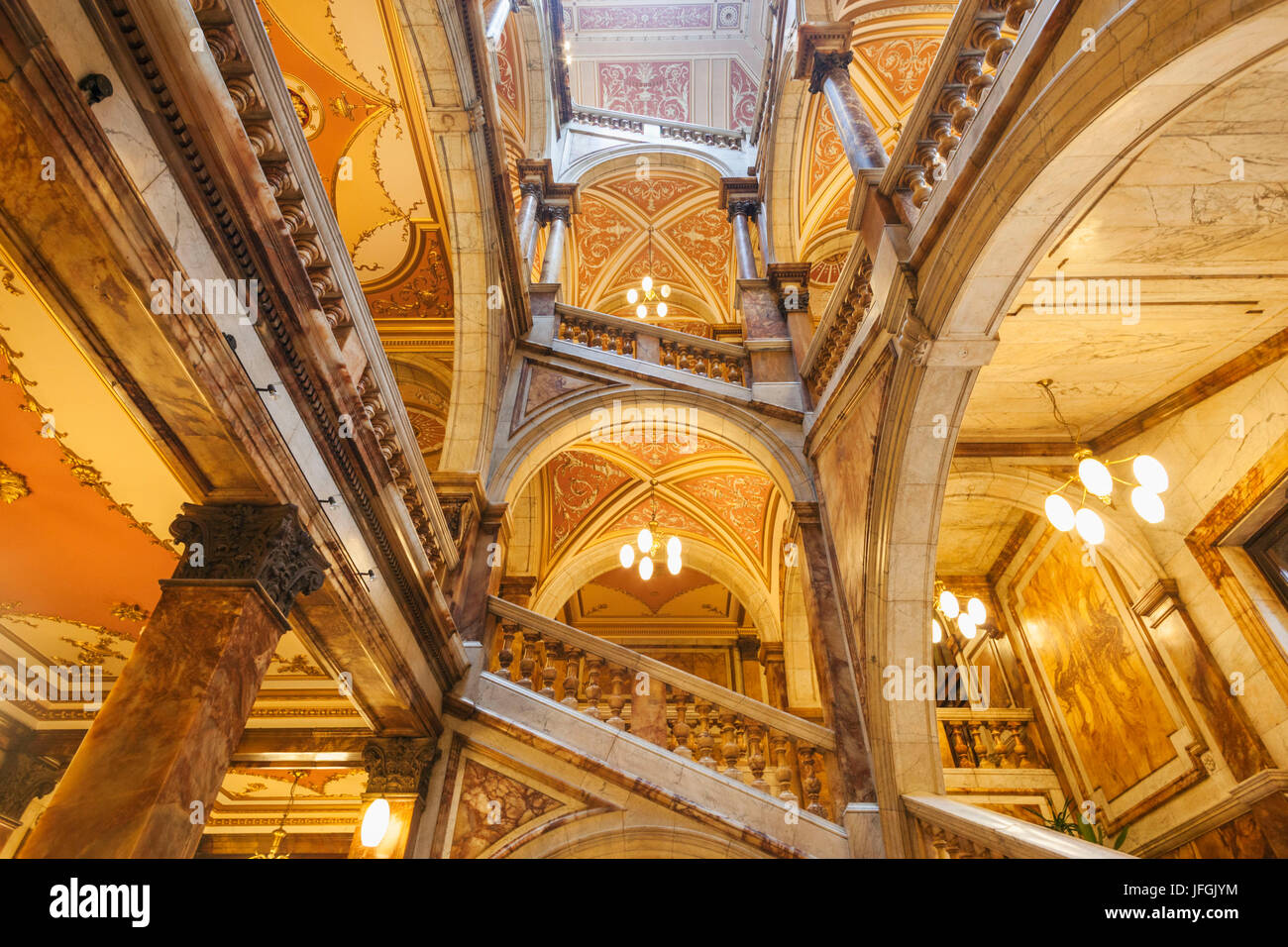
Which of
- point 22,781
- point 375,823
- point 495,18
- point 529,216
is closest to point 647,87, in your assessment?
point 529,216

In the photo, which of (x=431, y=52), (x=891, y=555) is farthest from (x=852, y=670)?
(x=431, y=52)

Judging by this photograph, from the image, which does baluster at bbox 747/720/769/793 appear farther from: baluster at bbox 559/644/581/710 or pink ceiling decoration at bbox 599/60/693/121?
pink ceiling decoration at bbox 599/60/693/121

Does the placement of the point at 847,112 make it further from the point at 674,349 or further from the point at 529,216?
the point at 529,216

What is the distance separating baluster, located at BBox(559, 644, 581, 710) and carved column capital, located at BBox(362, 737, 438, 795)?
41.5 inches

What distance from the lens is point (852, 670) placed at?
547 centimetres

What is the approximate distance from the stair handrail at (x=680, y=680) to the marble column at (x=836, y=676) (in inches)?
6.5

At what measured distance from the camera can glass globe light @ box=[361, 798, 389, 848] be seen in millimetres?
4520

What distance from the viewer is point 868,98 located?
360 inches

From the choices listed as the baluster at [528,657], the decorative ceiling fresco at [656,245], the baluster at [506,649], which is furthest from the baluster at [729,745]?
the decorative ceiling fresco at [656,245]

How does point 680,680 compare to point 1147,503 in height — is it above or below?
below

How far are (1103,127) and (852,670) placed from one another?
3.96m

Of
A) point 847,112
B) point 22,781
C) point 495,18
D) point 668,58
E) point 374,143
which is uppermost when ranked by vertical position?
point 668,58

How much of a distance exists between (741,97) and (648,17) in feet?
7.87
